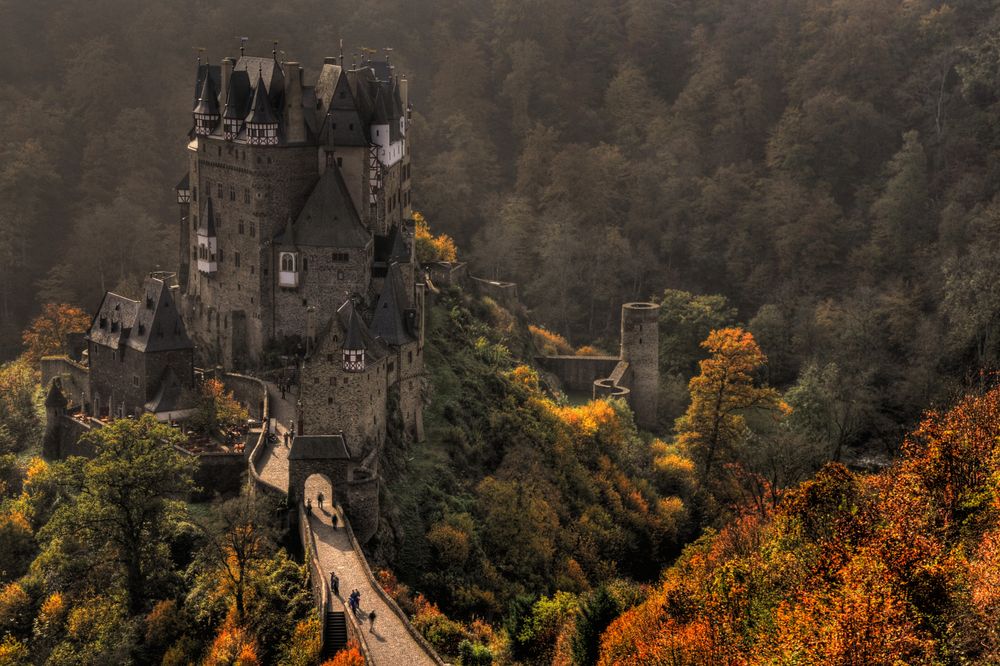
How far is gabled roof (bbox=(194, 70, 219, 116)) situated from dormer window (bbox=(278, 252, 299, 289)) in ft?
23.3

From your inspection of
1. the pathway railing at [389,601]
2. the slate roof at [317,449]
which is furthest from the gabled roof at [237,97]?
the pathway railing at [389,601]

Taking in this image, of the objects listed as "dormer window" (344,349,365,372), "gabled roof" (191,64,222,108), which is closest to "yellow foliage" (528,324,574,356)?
"gabled roof" (191,64,222,108)

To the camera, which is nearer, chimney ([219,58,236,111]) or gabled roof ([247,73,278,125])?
gabled roof ([247,73,278,125])

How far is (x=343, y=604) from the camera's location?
42.9 m

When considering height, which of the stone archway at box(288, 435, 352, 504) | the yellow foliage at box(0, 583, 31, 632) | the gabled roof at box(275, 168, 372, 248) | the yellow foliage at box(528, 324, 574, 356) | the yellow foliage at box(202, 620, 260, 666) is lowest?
the yellow foliage at box(0, 583, 31, 632)

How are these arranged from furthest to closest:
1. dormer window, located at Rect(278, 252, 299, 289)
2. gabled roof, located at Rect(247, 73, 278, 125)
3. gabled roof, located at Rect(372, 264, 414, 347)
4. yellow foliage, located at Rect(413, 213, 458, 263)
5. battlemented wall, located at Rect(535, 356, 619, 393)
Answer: battlemented wall, located at Rect(535, 356, 619, 393), yellow foliage, located at Rect(413, 213, 458, 263), dormer window, located at Rect(278, 252, 299, 289), gabled roof, located at Rect(247, 73, 278, 125), gabled roof, located at Rect(372, 264, 414, 347)

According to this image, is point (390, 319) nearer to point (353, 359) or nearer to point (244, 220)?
point (353, 359)

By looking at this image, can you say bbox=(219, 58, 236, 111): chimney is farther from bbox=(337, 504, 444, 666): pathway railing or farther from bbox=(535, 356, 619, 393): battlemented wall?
bbox=(535, 356, 619, 393): battlemented wall

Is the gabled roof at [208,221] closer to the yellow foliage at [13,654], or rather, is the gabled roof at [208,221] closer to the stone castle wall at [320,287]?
the stone castle wall at [320,287]

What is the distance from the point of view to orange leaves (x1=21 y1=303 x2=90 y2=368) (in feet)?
254

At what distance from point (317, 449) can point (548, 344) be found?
34810 millimetres

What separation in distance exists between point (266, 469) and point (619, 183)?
6460cm

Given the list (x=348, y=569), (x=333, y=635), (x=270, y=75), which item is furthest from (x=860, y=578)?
(x=270, y=75)

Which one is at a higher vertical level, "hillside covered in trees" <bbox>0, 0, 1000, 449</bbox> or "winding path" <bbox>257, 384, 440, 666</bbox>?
"hillside covered in trees" <bbox>0, 0, 1000, 449</bbox>
